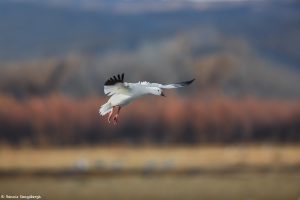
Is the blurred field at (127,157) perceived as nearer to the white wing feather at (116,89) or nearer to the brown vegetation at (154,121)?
the brown vegetation at (154,121)

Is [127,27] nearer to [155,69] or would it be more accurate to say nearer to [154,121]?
[155,69]

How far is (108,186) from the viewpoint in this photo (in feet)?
22.7

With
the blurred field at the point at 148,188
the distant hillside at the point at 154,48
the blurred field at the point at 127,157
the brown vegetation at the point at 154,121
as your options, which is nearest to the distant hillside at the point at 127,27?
the distant hillside at the point at 154,48

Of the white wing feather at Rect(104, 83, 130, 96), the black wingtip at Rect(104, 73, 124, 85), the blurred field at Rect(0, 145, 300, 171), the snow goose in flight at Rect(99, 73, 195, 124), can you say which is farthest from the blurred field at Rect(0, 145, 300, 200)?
the black wingtip at Rect(104, 73, 124, 85)

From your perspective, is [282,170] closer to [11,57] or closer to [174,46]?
[174,46]

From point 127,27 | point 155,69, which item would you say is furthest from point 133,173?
point 127,27

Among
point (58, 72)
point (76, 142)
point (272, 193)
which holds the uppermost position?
point (58, 72)

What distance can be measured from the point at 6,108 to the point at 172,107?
1.15 m

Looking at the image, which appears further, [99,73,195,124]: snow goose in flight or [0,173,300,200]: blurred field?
[0,173,300,200]: blurred field

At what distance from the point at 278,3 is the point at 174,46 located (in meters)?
0.79

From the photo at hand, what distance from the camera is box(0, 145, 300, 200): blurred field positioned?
22.6 feet

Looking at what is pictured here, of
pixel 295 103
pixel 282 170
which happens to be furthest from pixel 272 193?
pixel 295 103

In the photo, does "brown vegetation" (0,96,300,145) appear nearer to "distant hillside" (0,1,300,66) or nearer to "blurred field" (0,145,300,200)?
"blurred field" (0,145,300,200)

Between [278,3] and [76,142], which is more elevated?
[278,3]
